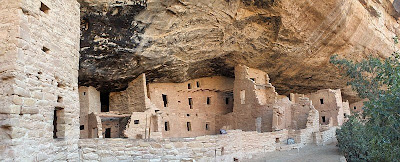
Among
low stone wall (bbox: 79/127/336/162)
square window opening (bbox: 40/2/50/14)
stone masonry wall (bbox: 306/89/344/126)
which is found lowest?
low stone wall (bbox: 79/127/336/162)

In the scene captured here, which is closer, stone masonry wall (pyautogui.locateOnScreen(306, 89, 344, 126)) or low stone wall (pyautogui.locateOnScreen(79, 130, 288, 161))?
low stone wall (pyautogui.locateOnScreen(79, 130, 288, 161))

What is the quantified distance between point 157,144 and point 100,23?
457 cm

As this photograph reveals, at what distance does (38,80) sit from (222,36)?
831 cm

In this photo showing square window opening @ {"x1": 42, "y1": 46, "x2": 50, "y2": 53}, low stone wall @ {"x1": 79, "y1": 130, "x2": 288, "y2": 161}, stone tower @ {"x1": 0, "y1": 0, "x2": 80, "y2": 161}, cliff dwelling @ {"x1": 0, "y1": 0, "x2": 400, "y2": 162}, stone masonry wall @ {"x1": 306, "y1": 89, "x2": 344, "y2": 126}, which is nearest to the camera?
stone tower @ {"x1": 0, "y1": 0, "x2": 80, "y2": 161}

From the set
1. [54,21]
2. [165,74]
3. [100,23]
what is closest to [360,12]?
[165,74]

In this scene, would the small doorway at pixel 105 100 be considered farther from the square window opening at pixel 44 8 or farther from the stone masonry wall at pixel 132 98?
the square window opening at pixel 44 8

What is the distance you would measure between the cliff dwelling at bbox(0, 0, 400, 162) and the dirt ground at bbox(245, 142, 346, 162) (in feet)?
1.17

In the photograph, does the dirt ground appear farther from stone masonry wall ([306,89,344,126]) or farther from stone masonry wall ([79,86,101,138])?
stone masonry wall ([79,86,101,138])

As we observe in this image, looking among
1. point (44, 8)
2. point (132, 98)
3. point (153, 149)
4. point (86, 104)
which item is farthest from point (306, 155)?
point (44, 8)

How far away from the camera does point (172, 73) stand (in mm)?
15109

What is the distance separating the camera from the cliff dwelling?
18.4ft

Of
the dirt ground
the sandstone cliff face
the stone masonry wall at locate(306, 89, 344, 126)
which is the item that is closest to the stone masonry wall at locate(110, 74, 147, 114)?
the sandstone cliff face

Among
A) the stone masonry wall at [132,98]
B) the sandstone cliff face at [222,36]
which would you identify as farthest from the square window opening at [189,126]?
the stone masonry wall at [132,98]

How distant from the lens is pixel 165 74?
1501cm
